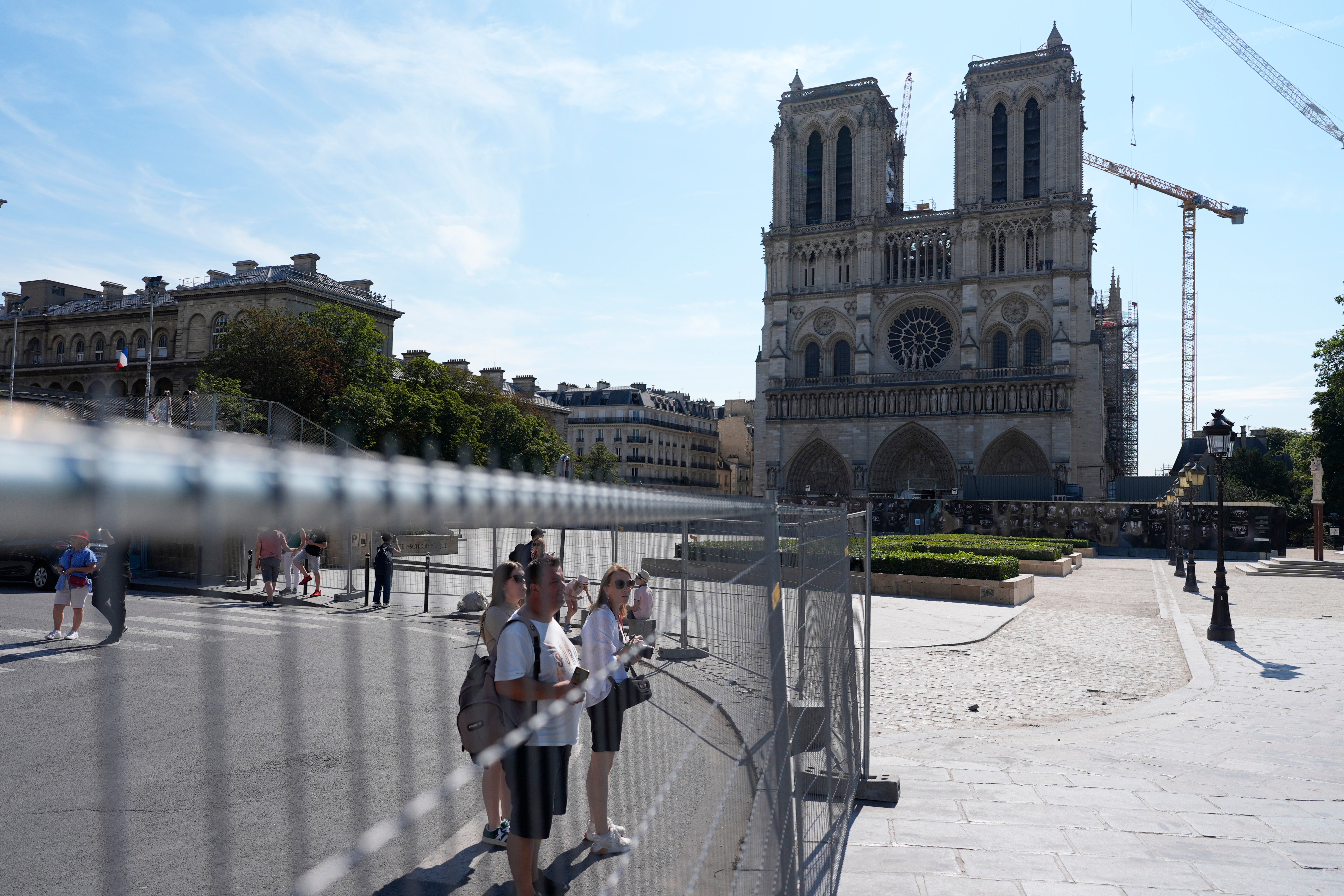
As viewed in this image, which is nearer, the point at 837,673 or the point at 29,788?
the point at 29,788

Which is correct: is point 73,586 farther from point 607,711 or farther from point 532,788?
point 607,711

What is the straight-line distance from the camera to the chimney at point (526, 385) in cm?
7369

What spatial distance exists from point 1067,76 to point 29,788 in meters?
61.1

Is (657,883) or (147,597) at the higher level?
(147,597)

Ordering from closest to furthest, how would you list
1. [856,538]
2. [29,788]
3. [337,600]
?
[337,600] < [29,788] < [856,538]

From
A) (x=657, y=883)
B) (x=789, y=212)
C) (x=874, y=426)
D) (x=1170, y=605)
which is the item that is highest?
(x=789, y=212)

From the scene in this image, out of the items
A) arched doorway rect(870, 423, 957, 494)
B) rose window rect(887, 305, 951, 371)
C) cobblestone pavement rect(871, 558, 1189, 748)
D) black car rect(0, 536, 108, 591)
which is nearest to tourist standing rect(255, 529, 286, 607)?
black car rect(0, 536, 108, 591)

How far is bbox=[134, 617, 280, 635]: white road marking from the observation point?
1.00 metres

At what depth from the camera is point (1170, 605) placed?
18.4 meters

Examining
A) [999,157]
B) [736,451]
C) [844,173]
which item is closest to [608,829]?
[999,157]

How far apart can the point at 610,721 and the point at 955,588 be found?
1813 centimetres

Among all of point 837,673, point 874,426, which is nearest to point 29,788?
point 837,673

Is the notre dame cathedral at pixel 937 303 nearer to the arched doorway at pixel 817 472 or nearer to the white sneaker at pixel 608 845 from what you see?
the arched doorway at pixel 817 472

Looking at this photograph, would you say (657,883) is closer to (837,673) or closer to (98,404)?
(98,404)
